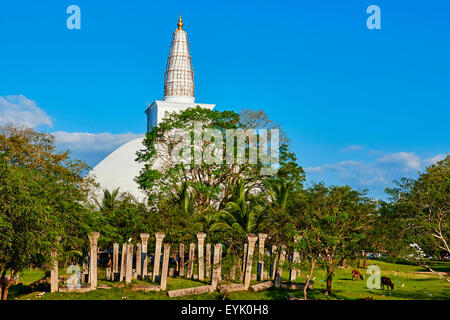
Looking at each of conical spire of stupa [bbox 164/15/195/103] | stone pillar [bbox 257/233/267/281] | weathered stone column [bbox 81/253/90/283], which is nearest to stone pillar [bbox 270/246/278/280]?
stone pillar [bbox 257/233/267/281]

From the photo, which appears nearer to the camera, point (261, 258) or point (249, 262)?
point (249, 262)

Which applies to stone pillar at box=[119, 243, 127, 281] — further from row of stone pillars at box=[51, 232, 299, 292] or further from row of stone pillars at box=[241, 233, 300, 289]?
row of stone pillars at box=[241, 233, 300, 289]

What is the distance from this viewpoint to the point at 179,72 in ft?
176

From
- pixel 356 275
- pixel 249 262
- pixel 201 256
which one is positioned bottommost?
pixel 356 275

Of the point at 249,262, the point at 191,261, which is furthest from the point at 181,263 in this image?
the point at 249,262

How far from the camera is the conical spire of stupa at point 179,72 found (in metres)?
53.0

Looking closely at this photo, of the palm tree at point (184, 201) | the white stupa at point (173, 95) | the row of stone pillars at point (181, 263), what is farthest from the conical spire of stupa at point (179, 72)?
the row of stone pillars at point (181, 263)

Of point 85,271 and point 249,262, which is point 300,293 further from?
point 85,271

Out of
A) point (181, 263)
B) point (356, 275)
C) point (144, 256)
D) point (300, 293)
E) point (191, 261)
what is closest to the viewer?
point (300, 293)

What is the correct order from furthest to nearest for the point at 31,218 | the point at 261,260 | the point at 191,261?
the point at 191,261 → the point at 261,260 → the point at 31,218

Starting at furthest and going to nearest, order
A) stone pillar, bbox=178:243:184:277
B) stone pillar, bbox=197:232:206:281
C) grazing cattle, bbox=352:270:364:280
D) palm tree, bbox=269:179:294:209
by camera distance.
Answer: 1. palm tree, bbox=269:179:294:209
2. grazing cattle, bbox=352:270:364:280
3. stone pillar, bbox=178:243:184:277
4. stone pillar, bbox=197:232:206:281

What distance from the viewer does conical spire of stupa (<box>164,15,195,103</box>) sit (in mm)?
52969
